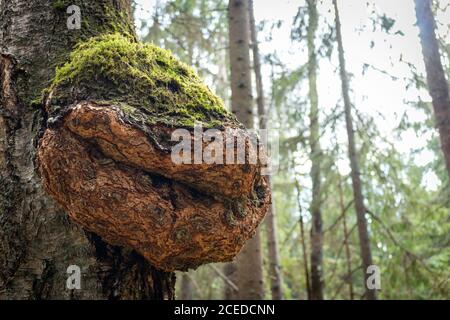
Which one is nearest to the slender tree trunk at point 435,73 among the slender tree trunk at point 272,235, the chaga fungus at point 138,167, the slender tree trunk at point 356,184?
the slender tree trunk at point 356,184

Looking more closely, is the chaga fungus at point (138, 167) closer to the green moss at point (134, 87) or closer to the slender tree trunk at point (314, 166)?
the green moss at point (134, 87)

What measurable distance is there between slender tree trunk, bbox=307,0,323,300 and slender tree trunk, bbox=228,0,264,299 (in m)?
1.40

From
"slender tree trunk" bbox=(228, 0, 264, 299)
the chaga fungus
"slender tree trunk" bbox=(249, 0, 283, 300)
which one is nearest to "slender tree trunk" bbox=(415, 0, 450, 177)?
"slender tree trunk" bbox=(228, 0, 264, 299)

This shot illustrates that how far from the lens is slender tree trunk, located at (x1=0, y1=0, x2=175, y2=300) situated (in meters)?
1.97

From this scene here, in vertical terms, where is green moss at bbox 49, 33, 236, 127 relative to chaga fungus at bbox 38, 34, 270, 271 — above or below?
above

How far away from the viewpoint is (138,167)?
1803 millimetres

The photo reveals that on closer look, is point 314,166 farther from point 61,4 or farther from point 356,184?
point 61,4

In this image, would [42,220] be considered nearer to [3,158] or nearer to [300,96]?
[3,158]

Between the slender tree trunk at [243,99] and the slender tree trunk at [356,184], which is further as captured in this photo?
the slender tree trunk at [356,184]

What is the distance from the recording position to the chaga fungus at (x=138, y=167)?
1712mm

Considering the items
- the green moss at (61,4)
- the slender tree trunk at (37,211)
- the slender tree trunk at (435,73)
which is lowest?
the slender tree trunk at (37,211)

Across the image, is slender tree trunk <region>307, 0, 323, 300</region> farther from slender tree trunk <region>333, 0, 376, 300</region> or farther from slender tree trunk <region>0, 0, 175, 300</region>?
slender tree trunk <region>0, 0, 175, 300</region>

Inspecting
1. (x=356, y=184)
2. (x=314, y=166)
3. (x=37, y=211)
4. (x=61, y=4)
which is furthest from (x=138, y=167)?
(x=314, y=166)
